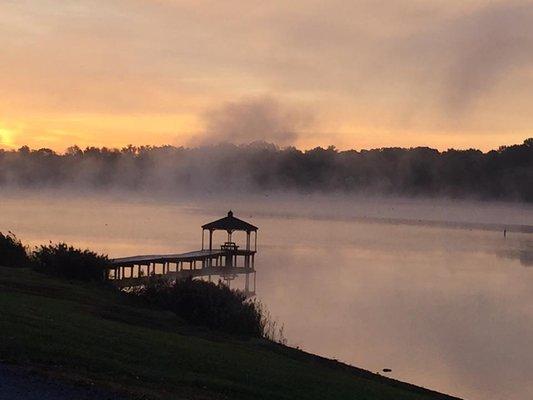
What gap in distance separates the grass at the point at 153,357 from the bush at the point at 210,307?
1384 millimetres

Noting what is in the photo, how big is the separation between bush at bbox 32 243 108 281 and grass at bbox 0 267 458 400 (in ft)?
25.5

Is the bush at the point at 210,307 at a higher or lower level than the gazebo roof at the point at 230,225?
lower

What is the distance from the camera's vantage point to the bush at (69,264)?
1356 inches

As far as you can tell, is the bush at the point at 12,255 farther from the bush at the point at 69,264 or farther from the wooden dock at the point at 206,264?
the wooden dock at the point at 206,264

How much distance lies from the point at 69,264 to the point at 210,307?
31.6ft

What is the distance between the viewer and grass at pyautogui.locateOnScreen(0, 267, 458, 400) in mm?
14250

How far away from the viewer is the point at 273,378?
1753 centimetres

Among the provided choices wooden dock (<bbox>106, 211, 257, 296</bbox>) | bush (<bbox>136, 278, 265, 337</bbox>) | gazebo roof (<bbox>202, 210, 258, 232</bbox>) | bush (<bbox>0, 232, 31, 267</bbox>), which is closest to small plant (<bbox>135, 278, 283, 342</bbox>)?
bush (<bbox>136, 278, 265, 337</bbox>)

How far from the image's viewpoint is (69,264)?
34.8 metres

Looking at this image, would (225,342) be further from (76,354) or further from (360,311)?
(360,311)

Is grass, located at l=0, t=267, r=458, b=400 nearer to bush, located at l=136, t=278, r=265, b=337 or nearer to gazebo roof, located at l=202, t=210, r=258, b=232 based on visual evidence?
bush, located at l=136, t=278, r=265, b=337

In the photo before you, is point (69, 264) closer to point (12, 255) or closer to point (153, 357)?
point (12, 255)

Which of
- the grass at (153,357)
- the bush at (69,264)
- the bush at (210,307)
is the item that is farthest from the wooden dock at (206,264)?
the grass at (153,357)

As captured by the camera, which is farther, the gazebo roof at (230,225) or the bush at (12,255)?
the gazebo roof at (230,225)
